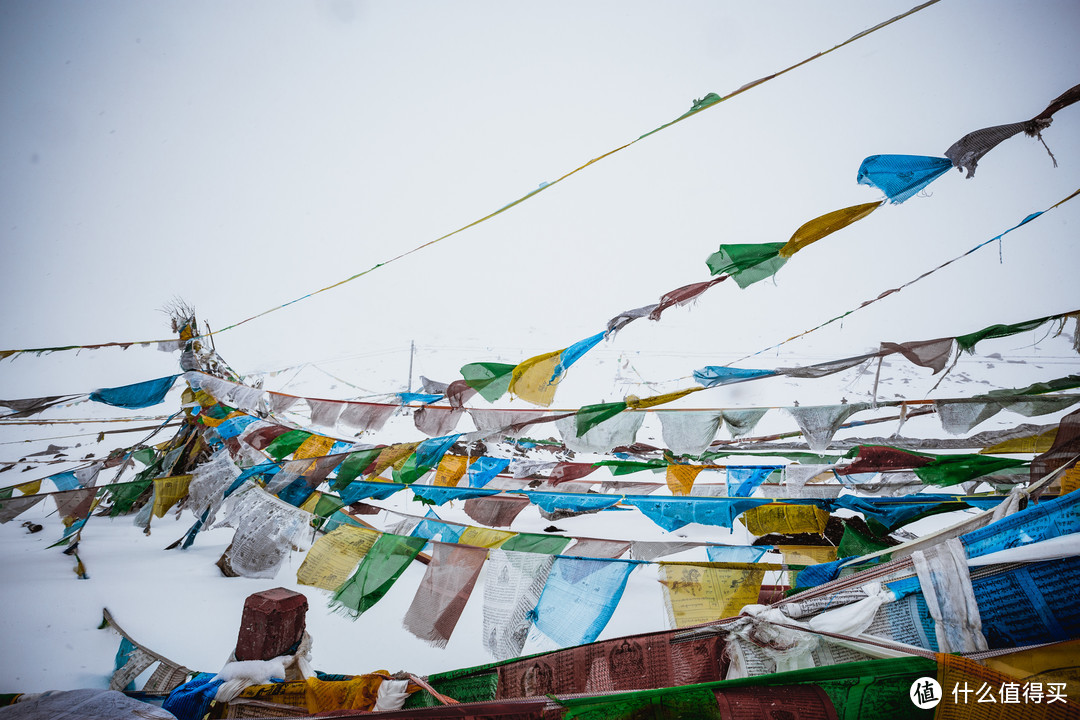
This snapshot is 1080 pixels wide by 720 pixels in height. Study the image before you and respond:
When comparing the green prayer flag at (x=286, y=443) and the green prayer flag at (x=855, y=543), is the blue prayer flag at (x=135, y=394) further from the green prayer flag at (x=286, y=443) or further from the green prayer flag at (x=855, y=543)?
the green prayer flag at (x=855, y=543)

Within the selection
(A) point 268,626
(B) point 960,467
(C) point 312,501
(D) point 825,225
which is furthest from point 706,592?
(C) point 312,501

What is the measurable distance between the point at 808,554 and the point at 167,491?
8.22 metres

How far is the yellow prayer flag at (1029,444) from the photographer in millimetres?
5477

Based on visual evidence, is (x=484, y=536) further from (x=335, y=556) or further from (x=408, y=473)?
(x=408, y=473)

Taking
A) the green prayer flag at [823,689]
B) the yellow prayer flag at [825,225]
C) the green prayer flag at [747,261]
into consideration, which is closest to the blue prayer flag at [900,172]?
the yellow prayer flag at [825,225]

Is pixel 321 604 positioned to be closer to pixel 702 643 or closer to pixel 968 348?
pixel 702 643

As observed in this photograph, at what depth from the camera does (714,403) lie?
936 inches

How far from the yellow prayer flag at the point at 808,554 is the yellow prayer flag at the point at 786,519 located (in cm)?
17

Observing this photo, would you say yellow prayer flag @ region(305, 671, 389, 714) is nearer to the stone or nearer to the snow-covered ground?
the stone

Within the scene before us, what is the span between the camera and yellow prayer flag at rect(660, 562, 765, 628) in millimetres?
3457

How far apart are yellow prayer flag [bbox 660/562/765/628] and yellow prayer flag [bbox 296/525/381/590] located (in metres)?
2.29

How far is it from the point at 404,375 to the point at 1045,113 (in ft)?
101

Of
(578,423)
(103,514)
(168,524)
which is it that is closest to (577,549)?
(578,423)

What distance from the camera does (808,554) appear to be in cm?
509
